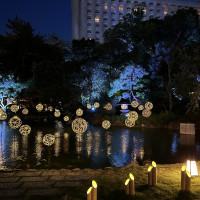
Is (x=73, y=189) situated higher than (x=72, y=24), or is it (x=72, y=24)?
(x=72, y=24)

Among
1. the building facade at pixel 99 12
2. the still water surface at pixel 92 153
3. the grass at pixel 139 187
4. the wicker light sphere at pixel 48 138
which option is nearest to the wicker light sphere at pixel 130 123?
the still water surface at pixel 92 153

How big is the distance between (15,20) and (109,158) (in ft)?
43.2

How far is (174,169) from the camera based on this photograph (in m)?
6.54

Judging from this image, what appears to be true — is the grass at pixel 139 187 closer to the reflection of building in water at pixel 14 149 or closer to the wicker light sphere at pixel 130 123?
the reflection of building in water at pixel 14 149

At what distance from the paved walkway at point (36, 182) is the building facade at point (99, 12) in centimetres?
7835

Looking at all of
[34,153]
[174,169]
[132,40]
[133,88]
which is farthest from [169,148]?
[132,40]

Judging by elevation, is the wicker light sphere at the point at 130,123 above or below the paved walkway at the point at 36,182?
above

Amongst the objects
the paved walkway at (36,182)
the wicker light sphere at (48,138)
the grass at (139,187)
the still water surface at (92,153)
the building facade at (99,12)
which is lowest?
the still water surface at (92,153)

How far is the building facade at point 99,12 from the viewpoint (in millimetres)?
82438

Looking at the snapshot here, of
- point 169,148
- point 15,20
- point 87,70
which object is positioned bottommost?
point 169,148

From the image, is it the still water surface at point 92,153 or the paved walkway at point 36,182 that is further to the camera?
the still water surface at point 92,153

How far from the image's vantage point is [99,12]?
276ft

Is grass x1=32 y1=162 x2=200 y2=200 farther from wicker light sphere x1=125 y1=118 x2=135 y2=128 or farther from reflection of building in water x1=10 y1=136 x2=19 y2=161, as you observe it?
wicker light sphere x1=125 y1=118 x2=135 y2=128

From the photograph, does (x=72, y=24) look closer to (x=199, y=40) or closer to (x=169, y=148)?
(x=199, y=40)
